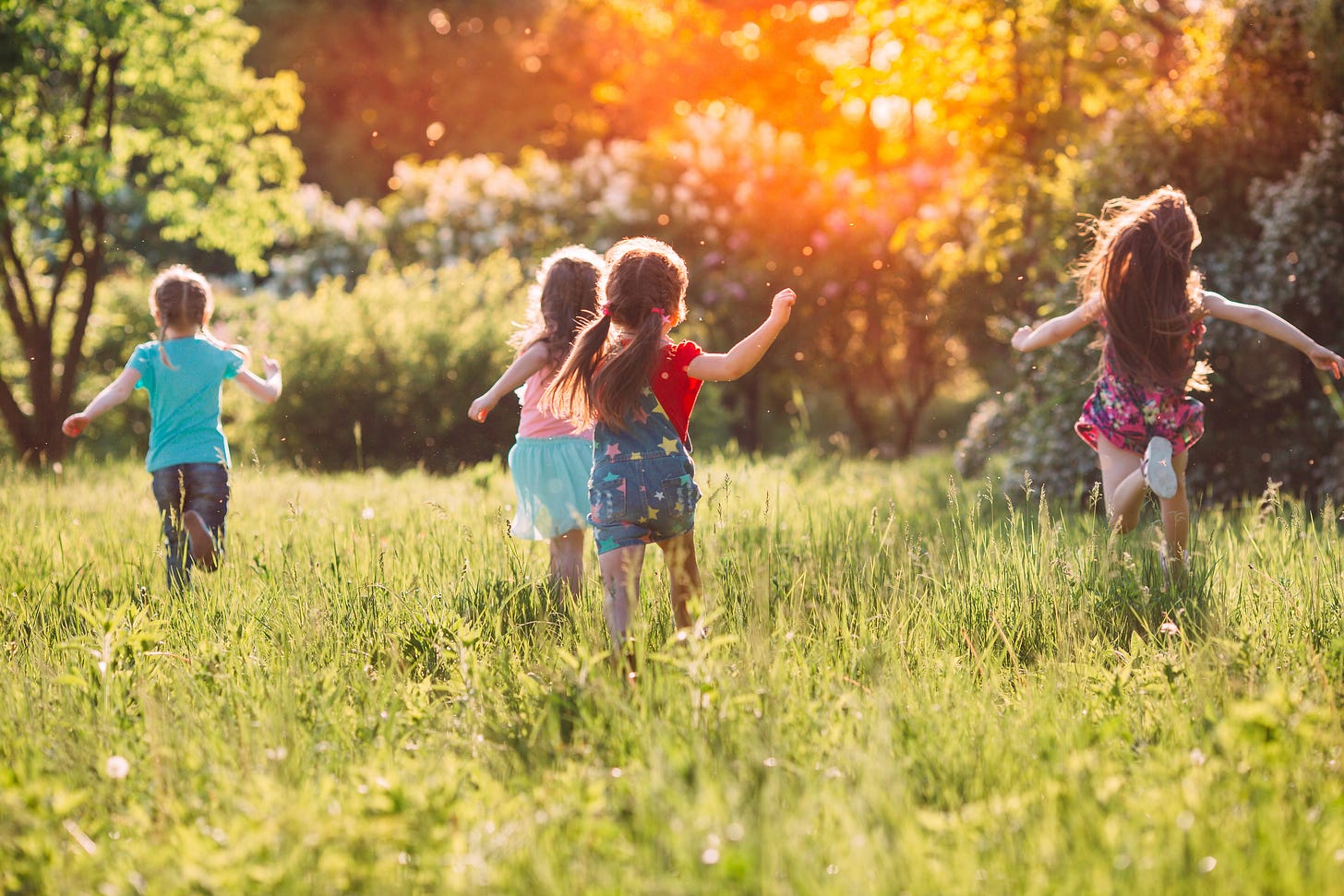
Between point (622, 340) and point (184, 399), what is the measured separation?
2434mm

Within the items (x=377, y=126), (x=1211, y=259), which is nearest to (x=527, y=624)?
(x=1211, y=259)

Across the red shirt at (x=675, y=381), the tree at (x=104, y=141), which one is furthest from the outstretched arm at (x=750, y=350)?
the tree at (x=104, y=141)

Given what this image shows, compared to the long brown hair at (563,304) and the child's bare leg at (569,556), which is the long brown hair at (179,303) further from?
the child's bare leg at (569,556)

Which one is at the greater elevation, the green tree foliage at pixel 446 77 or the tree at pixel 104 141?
the green tree foliage at pixel 446 77

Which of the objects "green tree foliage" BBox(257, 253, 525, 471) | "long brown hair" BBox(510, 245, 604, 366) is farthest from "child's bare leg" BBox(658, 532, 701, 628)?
"green tree foliage" BBox(257, 253, 525, 471)

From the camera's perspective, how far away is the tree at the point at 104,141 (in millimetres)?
8555

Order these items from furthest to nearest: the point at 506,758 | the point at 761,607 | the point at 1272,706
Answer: the point at 761,607 < the point at 506,758 < the point at 1272,706

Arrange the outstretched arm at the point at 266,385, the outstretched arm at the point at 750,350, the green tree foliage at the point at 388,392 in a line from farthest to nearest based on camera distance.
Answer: the green tree foliage at the point at 388,392
the outstretched arm at the point at 266,385
the outstretched arm at the point at 750,350

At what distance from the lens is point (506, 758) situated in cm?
280

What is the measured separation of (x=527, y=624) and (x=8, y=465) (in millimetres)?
5713

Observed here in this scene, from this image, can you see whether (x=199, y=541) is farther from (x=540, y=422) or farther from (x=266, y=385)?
(x=540, y=422)

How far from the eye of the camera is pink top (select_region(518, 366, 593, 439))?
15.3 ft

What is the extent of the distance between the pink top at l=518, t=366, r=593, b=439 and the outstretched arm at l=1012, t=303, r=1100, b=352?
178 cm

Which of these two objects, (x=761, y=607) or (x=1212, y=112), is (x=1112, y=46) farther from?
(x=761, y=607)
